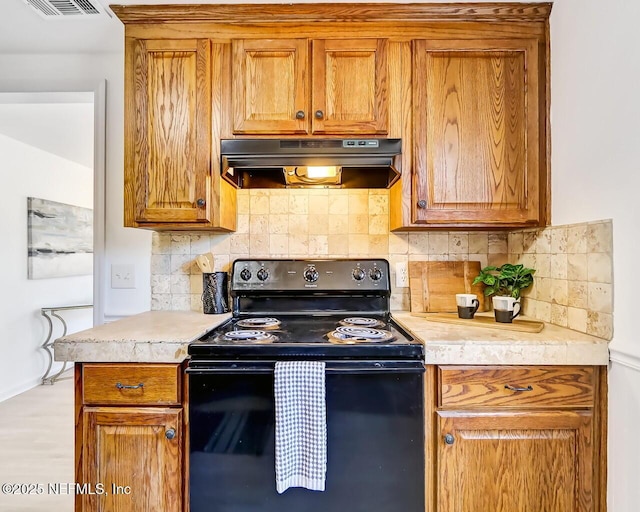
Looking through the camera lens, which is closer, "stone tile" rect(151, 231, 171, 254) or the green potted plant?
the green potted plant

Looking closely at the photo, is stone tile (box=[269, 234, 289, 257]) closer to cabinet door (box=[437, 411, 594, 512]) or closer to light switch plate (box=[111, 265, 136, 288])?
light switch plate (box=[111, 265, 136, 288])

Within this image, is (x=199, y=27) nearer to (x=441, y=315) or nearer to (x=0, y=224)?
(x=441, y=315)

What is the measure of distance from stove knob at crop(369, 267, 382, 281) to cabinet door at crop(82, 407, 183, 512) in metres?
1.03

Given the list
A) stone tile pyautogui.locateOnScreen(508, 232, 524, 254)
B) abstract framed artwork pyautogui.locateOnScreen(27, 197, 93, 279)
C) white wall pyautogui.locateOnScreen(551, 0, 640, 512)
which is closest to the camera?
white wall pyautogui.locateOnScreen(551, 0, 640, 512)

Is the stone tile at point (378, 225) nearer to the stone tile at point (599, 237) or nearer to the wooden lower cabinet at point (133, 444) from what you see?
the stone tile at point (599, 237)

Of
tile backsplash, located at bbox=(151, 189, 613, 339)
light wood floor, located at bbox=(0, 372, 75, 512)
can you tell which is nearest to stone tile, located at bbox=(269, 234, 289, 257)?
tile backsplash, located at bbox=(151, 189, 613, 339)

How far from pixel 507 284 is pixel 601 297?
43cm

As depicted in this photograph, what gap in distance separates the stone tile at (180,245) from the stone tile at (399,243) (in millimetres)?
1076

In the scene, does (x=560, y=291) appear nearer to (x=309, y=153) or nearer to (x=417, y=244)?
(x=417, y=244)

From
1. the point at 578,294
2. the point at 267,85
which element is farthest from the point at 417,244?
the point at 267,85

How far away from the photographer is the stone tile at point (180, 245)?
189 centimetres

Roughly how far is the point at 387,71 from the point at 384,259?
0.87m

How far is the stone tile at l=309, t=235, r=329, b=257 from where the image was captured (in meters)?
1.88

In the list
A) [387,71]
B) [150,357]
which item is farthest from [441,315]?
[150,357]
